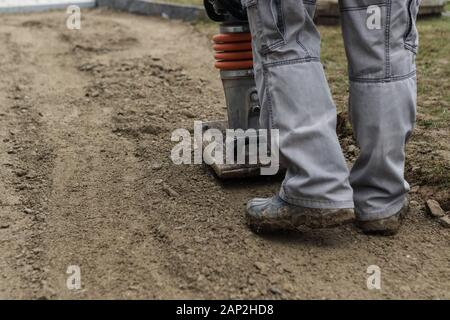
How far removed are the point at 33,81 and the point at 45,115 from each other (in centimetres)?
95

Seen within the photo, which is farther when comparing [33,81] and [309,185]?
[33,81]

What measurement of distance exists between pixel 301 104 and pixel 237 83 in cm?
70

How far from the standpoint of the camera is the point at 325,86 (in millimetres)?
2205

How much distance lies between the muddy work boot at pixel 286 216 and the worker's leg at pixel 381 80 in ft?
0.86

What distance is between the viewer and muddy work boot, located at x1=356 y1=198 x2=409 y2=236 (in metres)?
2.38

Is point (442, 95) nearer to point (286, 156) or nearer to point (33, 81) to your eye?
point (286, 156)

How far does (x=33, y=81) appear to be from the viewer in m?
4.84

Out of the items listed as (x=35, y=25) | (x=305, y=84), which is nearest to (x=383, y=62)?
(x=305, y=84)

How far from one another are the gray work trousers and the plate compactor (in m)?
0.46
